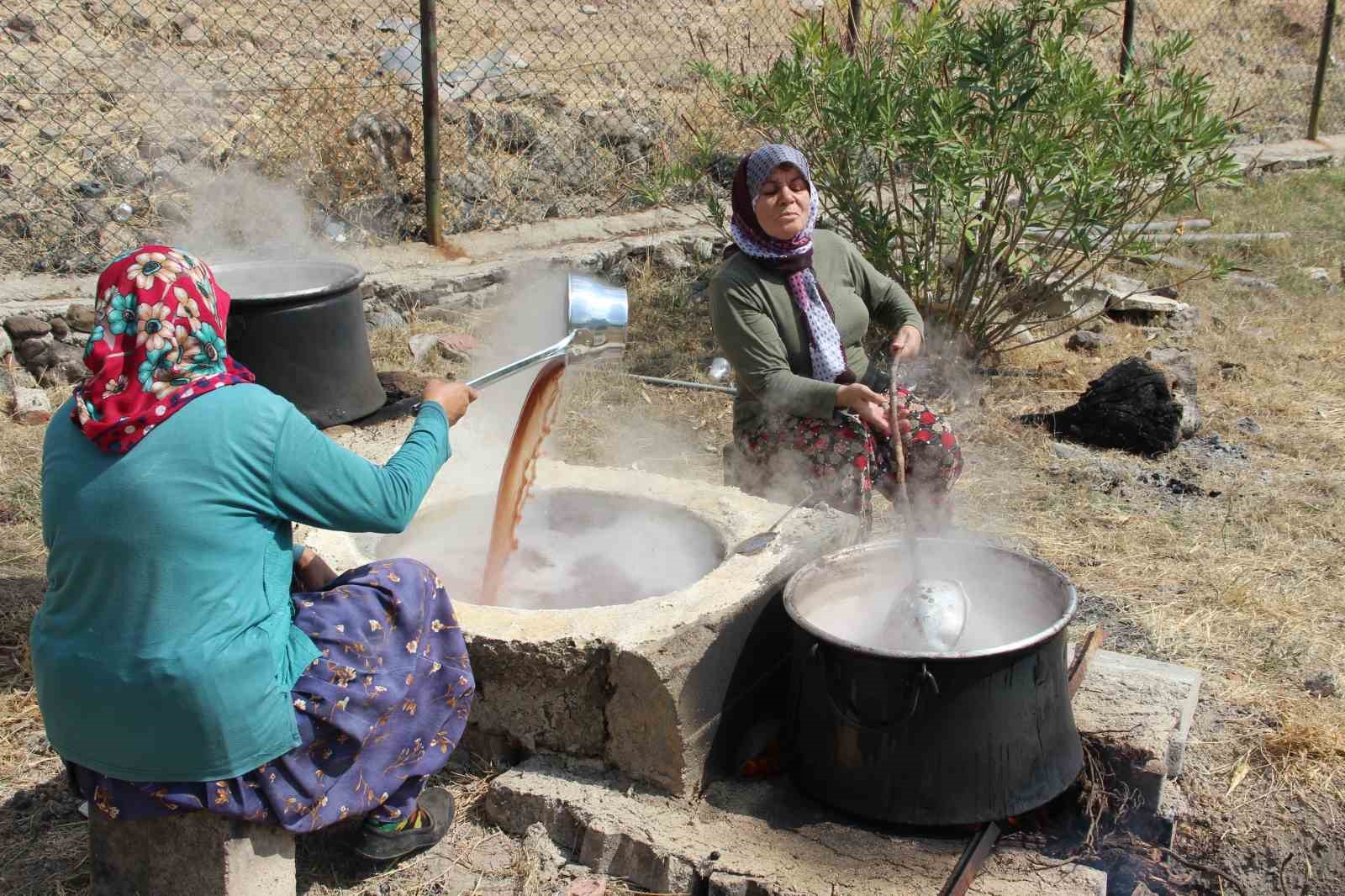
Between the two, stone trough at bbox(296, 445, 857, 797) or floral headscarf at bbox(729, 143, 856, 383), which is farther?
floral headscarf at bbox(729, 143, 856, 383)

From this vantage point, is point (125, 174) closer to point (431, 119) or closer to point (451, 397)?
point (431, 119)

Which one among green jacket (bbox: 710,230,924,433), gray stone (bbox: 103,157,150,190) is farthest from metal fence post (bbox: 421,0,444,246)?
green jacket (bbox: 710,230,924,433)

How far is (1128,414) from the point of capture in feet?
17.8

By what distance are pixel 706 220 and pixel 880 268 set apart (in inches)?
63.0

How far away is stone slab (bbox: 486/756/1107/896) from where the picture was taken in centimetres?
258

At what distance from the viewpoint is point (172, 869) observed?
249 centimetres

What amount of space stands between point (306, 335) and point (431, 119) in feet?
8.87

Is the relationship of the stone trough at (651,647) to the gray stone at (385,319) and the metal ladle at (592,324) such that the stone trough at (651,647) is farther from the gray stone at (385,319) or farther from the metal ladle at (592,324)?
the gray stone at (385,319)

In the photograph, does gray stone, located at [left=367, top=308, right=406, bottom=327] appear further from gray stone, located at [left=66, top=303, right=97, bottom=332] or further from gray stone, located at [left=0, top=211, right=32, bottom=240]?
gray stone, located at [left=0, top=211, right=32, bottom=240]

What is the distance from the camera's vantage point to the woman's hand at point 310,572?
9.55ft

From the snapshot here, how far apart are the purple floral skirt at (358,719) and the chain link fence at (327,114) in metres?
4.52

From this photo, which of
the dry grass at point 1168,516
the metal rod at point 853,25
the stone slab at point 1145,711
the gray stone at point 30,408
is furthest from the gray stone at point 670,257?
the stone slab at point 1145,711

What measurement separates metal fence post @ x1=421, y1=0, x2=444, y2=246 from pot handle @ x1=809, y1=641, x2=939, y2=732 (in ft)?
16.2

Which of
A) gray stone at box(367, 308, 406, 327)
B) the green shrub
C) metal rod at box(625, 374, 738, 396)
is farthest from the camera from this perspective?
gray stone at box(367, 308, 406, 327)
